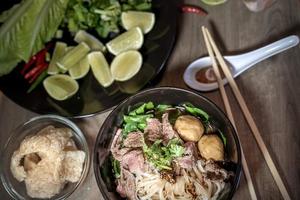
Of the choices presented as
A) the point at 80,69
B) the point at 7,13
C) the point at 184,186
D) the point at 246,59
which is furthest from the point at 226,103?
the point at 7,13

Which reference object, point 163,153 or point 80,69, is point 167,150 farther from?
A: point 80,69

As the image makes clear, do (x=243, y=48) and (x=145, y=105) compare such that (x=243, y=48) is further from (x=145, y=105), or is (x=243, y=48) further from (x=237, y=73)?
(x=145, y=105)

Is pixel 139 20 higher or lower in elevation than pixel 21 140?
higher

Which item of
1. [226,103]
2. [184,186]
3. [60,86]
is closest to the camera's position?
[184,186]

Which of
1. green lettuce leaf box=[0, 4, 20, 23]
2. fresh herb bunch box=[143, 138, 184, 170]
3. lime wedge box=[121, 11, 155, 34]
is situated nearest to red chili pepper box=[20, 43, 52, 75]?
green lettuce leaf box=[0, 4, 20, 23]

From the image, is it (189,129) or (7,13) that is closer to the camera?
(189,129)

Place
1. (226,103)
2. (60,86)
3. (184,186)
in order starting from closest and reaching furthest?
(184,186)
(226,103)
(60,86)

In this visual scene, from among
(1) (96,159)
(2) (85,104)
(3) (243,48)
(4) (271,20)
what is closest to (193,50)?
(3) (243,48)
